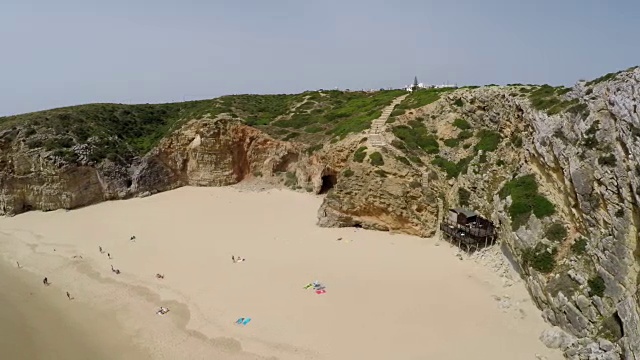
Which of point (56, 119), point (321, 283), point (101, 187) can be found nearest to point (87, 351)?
point (321, 283)

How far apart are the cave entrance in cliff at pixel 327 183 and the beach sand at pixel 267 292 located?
3.78 metres

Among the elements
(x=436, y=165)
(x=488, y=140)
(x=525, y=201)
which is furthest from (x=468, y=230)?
(x=488, y=140)

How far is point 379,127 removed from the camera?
1508 inches

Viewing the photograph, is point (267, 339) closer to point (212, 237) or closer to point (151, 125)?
point (212, 237)

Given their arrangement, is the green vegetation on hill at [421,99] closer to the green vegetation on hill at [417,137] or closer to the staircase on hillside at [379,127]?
the staircase on hillside at [379,127]

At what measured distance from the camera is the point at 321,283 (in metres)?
24.9

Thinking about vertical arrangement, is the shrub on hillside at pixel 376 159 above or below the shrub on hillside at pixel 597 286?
above

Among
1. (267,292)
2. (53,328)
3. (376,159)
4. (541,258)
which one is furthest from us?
(376,159)

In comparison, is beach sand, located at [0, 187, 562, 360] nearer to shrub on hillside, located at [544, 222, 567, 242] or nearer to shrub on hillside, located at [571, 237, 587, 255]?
shrub on hillside, located at [544, 222, 567, 242]

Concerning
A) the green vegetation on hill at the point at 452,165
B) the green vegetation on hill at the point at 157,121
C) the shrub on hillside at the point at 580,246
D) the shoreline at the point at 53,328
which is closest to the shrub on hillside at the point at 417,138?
the green vegetation on hill at the point at 452,165

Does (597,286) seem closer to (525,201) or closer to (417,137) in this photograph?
(525,201)

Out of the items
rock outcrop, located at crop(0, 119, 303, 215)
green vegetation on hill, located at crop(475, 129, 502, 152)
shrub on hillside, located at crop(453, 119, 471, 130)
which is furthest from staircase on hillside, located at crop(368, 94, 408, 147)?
rock outcrop, located at crop(0, 119, 303, 215)

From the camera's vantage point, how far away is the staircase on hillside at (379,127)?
3553 centimetres

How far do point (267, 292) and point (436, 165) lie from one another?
17030 mm
